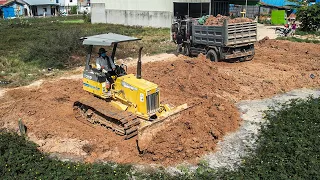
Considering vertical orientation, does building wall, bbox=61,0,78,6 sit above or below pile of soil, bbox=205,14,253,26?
above

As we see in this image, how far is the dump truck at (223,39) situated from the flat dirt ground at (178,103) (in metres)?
0.55

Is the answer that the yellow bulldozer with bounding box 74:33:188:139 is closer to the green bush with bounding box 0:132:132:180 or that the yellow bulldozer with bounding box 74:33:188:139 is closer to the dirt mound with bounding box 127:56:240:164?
the dirt mound with bounding box 127:56:240:164

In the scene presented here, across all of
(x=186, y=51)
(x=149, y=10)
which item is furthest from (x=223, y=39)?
(x=149, y=10)

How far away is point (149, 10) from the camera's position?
34.4 meters

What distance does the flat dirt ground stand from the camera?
8.12 m

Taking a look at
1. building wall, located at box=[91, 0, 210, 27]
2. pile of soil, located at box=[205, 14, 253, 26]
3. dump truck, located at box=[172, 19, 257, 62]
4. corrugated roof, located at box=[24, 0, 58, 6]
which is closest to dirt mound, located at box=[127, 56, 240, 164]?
dump truck, located at box=[172, 19, 257, 62]

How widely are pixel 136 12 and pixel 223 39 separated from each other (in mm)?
21539

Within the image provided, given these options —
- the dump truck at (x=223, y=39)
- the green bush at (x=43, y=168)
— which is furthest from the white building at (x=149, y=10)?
the green bush at (x=43, y=168)

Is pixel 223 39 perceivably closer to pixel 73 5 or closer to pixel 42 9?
pixel 42 9

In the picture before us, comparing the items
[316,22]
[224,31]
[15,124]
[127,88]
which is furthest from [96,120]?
[316,22]

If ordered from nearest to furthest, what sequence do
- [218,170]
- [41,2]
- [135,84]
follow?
1. [218,170]
2. [135,84]
3. [41,2]

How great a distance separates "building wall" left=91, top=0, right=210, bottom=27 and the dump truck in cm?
1415

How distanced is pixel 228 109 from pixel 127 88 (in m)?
3.71

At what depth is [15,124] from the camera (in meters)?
10.0
